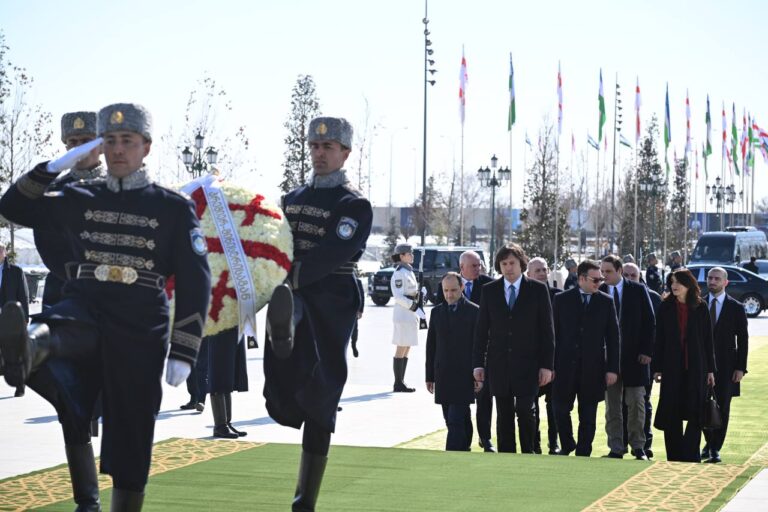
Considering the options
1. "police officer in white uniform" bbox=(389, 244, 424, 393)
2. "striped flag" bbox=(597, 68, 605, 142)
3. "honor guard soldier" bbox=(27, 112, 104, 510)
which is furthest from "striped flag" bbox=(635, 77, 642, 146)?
"honor guard soldier" bbox=(27, 112, 104, 510)

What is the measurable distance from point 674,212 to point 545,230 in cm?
4296

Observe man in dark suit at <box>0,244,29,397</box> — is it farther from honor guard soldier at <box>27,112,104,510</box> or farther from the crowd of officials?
honor guard soldier at <box>27,112,104,510</box>

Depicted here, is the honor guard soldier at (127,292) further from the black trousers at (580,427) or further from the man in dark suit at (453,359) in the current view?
the black trousers at (580,427)

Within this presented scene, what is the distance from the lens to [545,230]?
64938 millimetres

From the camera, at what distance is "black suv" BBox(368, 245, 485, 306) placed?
1706 inches

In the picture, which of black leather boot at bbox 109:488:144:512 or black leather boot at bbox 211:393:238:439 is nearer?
black leather boot at bbox 109:488:144:512

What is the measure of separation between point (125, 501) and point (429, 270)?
124 feet

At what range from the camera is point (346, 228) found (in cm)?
700

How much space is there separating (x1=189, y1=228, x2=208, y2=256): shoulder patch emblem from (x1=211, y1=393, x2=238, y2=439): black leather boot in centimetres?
644

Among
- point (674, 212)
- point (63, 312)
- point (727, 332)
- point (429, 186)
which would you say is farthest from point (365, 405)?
point (674, 212)

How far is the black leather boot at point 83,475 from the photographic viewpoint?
6926 mm

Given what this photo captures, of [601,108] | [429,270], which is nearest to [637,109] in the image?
[601,108]

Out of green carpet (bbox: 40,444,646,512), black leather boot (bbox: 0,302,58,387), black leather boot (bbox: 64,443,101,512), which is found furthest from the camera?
green carpet (bbox: 40,444,646,512)

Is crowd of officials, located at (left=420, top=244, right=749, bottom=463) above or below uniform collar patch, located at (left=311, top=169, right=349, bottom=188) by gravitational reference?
below
